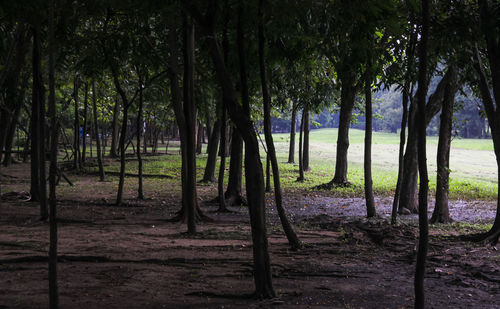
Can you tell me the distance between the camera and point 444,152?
12.6 metres

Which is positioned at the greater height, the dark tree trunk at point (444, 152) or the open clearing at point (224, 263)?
the dark tree trunk at point (444, 152)

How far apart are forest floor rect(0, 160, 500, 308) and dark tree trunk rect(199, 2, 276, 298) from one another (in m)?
0.36

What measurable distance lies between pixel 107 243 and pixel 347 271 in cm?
444

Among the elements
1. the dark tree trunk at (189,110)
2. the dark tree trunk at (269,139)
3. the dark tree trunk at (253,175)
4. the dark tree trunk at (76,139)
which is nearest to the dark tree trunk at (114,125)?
the dark tree trunk at (76,139)

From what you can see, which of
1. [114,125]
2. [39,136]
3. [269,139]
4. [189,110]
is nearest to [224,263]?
[269,139]

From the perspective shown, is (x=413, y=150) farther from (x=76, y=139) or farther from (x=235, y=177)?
(x=76, y=139)

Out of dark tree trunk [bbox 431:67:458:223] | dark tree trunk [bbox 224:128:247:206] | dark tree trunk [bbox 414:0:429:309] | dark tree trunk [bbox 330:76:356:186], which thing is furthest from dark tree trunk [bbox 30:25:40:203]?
dark tree trunk [bbox 330:76:356:186]

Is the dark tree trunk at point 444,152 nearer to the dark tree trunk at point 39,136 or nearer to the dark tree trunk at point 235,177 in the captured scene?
the dark tree trunk at point 235,177

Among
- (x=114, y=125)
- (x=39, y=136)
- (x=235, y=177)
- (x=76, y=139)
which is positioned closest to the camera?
(x=39, y=136)

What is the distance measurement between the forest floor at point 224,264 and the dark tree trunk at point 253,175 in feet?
A: 1.19

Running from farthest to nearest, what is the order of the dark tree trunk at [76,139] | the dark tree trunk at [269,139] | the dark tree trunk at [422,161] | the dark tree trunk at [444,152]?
the dark tree trunk at [76,139] < the dark tree trunk at [444,152] < the dark tree trunk at [269,139] < the dark tree trunk at [422,161]

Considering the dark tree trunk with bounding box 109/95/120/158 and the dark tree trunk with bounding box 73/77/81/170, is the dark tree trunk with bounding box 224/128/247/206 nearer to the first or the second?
the dark tree trunk with bounding box 73/77/81/170

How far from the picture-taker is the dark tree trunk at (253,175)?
598 cm

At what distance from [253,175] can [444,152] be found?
8.27 meters
